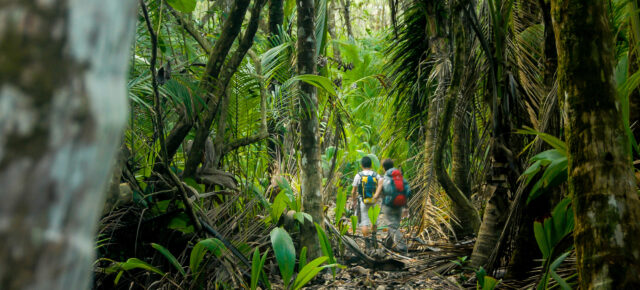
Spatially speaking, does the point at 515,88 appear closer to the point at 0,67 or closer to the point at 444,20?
the point at 444,20

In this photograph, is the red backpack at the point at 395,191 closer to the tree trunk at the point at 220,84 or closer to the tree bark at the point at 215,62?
the tree trunk at the point at 220,84

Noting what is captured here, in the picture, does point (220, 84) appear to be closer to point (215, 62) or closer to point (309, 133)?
point (215, 62)

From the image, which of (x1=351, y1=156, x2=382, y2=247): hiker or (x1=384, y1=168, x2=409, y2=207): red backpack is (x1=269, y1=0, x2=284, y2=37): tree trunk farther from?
(x1=384, y1=168, x2=409, y2=207): red backpack

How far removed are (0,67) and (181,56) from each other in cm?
442

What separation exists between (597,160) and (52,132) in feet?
5.31

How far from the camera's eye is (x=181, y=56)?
14.9 feet

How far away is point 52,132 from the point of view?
1.12 feet

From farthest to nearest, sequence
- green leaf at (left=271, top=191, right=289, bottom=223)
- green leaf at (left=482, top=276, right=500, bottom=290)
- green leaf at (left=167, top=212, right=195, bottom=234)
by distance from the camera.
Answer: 1. green leaf at (left=271, top=191, right=289, bottom=223)
2. green leaf at (left=167, top=212, right=195, bottom=234)
3. green leaf at (left=482, top=276, right=500, bottom=290)

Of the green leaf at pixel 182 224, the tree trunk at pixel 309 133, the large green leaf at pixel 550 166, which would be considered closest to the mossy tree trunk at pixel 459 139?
the tree trunk at pixel 309 133

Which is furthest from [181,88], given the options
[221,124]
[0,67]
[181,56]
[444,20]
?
[444,20]

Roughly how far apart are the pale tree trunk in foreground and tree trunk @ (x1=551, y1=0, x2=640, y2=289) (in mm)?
1574

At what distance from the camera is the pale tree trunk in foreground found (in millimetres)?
328

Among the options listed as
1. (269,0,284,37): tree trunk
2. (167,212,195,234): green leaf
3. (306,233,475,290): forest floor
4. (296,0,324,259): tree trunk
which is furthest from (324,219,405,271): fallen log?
(269,0,284,37): tree trunk

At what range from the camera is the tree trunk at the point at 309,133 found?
162 inches
